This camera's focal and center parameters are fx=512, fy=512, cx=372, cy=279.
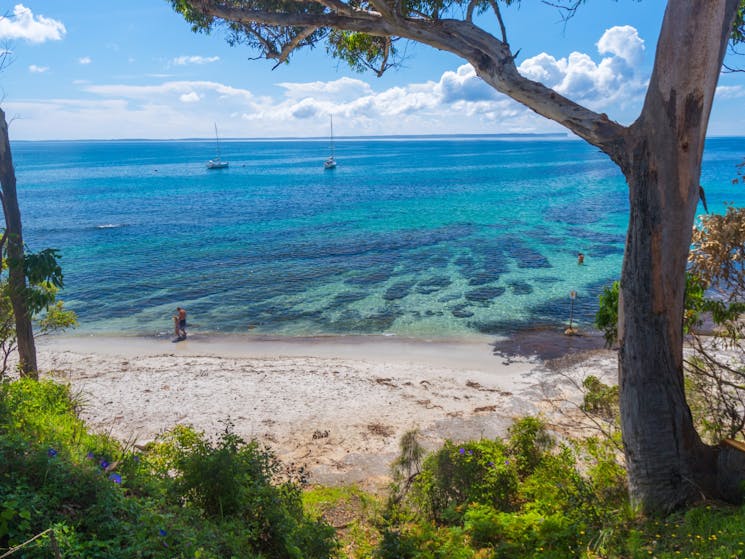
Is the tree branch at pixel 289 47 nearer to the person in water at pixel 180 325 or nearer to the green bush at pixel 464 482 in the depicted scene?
the green bush at pixel 464 482

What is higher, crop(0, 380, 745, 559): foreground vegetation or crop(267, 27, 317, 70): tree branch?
crop(267, 27, 317, 70): tree branch

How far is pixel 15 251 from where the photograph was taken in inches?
374

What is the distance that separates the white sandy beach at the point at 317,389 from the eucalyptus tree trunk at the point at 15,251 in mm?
2031

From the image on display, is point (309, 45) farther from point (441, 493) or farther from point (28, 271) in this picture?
point (441, 493)

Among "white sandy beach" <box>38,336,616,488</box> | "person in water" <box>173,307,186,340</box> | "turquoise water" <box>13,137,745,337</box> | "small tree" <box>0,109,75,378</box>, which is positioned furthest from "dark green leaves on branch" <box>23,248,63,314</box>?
"turquoise water" <box>13,137,745,337</box>

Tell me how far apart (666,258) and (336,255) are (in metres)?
32.1

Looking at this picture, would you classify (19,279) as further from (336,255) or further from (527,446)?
(336,255)

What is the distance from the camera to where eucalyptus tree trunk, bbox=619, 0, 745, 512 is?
18.2 ft

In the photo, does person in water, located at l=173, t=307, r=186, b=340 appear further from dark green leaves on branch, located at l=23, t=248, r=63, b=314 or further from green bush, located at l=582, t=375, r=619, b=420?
green bush, located at l=582, t=375, r=619, b=420

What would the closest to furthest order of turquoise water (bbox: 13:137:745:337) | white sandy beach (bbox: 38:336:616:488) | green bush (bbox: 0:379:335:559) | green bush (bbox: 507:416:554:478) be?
green bush (bbox: 0:379:335:559) < green bush (bbox: 507:416:554:478) < white sandy beach (bbox: 38:336:616:488) < turquoise water (bbox: 13:137:745:337)

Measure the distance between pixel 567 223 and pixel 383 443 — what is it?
42.7m

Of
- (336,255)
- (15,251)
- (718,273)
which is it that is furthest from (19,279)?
(336,255)

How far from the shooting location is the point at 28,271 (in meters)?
8.81

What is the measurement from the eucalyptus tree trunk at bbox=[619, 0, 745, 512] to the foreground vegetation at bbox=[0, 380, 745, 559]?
0.51 m
